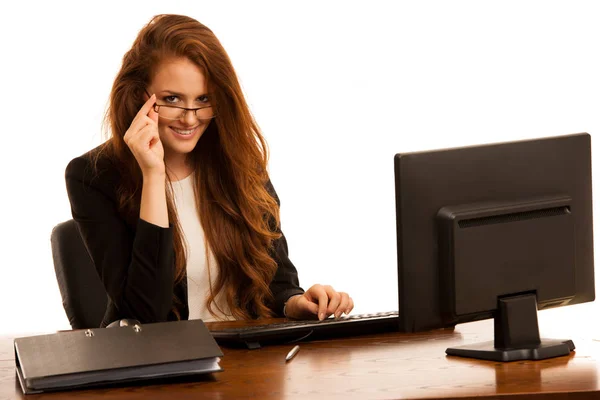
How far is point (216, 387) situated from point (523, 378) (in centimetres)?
62

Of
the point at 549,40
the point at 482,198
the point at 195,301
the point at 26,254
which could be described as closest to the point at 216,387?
the point at 482,198

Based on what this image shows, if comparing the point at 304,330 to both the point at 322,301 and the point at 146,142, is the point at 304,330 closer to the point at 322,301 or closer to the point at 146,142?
the point at 322,301

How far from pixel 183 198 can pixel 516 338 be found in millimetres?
1180

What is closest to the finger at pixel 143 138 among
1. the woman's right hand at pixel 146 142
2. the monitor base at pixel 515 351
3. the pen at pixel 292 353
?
the woman's right hand at pixel 146 142

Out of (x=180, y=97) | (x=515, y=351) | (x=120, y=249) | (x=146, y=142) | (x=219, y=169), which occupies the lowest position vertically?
(x=515, y=351)

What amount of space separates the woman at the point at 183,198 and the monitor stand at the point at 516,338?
48 centimetres

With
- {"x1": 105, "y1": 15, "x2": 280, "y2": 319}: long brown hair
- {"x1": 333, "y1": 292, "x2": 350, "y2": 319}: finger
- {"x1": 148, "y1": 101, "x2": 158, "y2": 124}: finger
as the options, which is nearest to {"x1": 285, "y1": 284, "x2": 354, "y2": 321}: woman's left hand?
{"x1": 333, "y1": 292, "x2": 350, "y2": 319}: finger

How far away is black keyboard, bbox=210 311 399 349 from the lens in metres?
2.25

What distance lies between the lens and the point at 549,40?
4.79 meters

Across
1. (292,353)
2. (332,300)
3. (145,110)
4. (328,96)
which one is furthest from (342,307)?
(328,96)

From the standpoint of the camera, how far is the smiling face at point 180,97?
2646 mm

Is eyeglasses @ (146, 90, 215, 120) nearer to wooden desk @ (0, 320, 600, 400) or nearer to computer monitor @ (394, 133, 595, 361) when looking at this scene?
wooden desk @ (0, 320, 600, 400)

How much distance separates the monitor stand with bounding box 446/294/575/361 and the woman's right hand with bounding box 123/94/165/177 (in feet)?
3.16

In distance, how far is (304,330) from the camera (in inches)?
90.1
